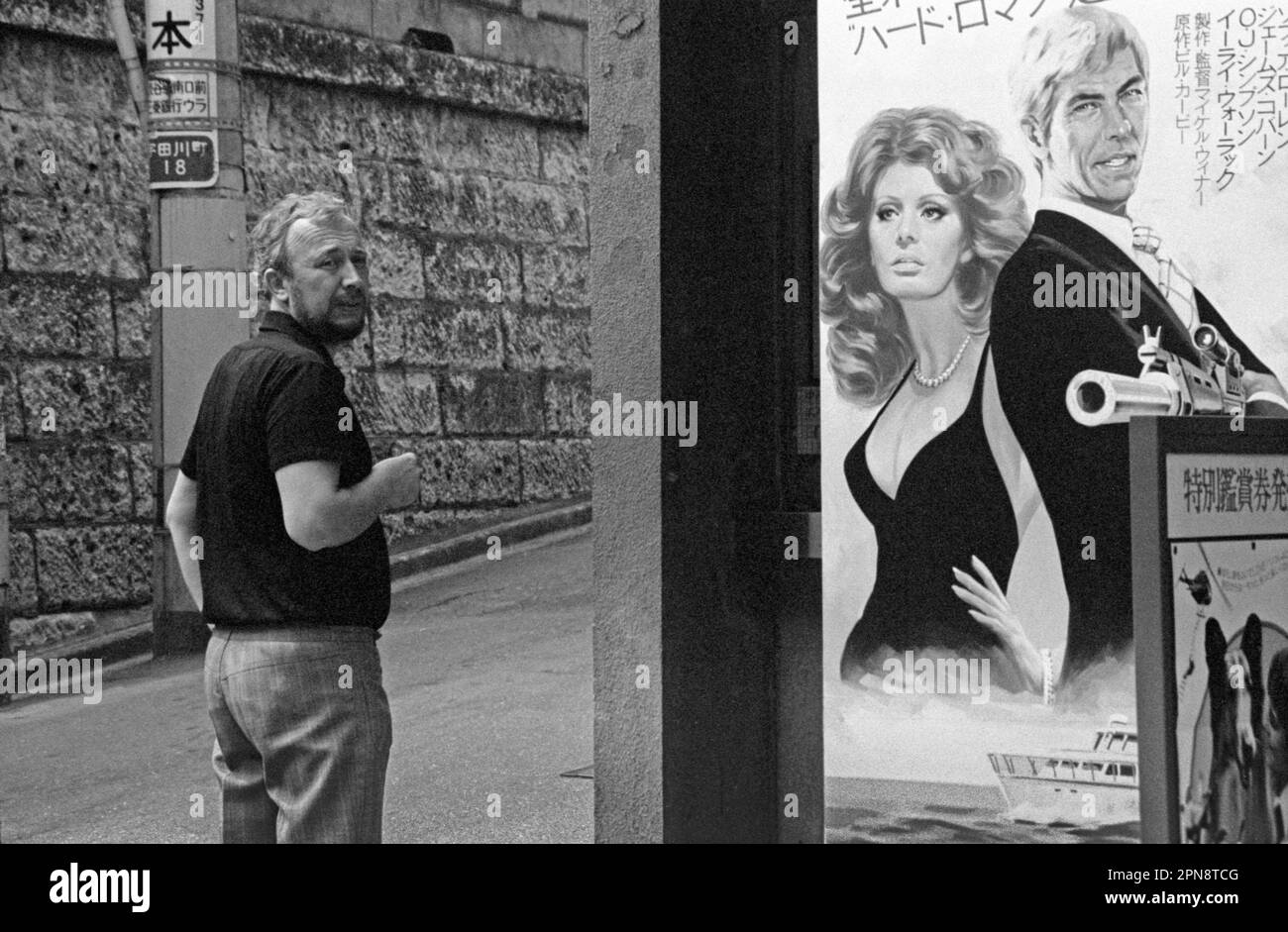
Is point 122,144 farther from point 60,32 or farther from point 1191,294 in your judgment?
point 1191,294

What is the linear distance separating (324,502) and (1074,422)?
187 cm

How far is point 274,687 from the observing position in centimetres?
390

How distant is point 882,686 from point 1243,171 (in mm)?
1501

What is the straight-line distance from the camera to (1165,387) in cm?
459

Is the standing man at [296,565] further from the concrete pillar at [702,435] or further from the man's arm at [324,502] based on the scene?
the concrete pillar at [702,435]

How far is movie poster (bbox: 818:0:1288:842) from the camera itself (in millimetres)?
4508

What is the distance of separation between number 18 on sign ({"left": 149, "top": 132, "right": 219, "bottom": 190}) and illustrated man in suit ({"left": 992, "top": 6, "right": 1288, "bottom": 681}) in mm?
4892

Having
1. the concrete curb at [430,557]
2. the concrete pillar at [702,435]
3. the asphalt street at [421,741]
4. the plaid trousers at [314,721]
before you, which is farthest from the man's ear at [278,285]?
the concrete curb at [430,557]

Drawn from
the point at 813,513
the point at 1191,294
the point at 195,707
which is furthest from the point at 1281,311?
the point at 195,707

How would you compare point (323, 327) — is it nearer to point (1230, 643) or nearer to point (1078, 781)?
point (1230, 643)

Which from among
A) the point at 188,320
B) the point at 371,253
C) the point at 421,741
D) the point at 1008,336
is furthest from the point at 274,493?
the point at 371,253

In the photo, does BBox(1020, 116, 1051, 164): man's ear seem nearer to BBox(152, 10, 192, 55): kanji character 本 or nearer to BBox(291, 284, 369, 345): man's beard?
BBox(291, 284, 369, 345): man's beard

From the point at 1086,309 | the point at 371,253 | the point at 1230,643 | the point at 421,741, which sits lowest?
the point at 421,741

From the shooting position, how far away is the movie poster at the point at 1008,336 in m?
4.51
